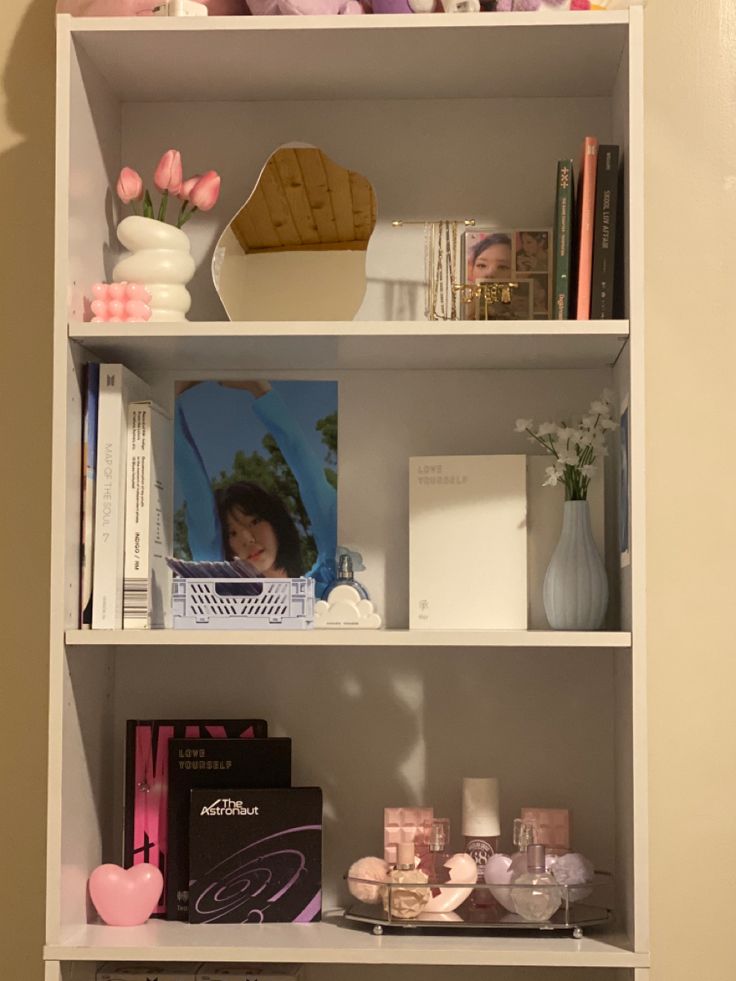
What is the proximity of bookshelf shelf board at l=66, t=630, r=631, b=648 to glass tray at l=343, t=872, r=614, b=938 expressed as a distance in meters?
0.30

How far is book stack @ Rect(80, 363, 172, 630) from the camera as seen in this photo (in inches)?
63.2

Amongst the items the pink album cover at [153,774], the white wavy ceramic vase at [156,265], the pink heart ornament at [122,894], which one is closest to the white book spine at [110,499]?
the white wavy ceramic vase at [156,265]

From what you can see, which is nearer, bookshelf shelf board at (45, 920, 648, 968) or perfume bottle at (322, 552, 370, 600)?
bookshelf shelf board at (45, 920, 648, 968)

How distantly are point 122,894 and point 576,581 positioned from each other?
2.29 ft

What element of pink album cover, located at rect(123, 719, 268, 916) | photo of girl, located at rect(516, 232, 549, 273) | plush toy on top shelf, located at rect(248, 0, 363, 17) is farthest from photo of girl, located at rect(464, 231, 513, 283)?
pink album cover, located at rect(123, 719, 268, 916)

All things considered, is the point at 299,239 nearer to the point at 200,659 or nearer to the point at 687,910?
the point at 200,659

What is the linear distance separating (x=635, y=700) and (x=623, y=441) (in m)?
0.33

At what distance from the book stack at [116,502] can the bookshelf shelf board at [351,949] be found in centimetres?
38

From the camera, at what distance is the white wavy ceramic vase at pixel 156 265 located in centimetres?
167

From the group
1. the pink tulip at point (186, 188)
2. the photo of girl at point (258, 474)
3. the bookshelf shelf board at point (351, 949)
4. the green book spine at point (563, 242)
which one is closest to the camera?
the bookshelf shelf board at point (351, 949)

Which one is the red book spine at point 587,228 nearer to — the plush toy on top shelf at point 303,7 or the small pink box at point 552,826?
the plush toy on top shelf at point 303,7

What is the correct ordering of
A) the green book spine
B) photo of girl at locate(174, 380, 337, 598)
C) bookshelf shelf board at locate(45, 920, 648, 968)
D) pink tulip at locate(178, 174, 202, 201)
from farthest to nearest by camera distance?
photo of girl at locate(174, 380, 337, 598)
pink tulip at locate(178, 174, 202, 201)
the green book spine
bookshelf shelf board at locate(45, 920, 648, 968)

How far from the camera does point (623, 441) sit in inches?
64.5

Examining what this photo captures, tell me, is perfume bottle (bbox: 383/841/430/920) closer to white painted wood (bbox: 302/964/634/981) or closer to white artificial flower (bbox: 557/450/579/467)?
white painted wood (bbox: 302/964/634/981)
